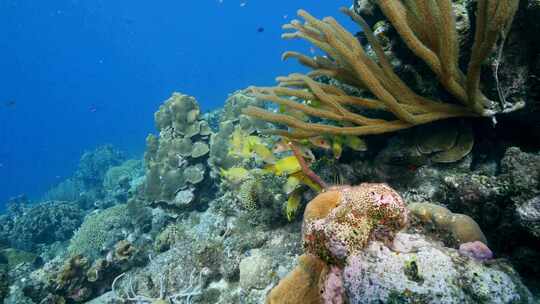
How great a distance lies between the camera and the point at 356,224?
1.95 meters

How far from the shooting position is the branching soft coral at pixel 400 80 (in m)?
2.53

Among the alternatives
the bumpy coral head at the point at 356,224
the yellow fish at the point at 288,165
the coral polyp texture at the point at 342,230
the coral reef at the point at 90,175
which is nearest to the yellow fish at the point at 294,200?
the yellow fish at the point at 288,165

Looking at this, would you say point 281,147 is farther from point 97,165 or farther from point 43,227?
point 97,165

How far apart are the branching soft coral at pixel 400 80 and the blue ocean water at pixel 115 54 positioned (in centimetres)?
8740

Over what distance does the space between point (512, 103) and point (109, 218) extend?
32.2 feet

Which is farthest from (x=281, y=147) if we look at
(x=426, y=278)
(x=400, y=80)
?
(x=426, y=278)

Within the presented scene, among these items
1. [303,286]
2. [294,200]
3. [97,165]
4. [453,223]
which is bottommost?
[453,223]

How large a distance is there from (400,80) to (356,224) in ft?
6.29

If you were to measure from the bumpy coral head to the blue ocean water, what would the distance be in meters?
88.6

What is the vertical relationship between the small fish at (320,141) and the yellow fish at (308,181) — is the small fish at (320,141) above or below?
above

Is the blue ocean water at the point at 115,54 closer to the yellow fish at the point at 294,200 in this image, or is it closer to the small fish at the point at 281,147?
the small fish at the point at 281,147

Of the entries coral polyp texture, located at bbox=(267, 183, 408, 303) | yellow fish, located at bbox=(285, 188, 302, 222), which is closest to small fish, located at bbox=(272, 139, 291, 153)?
yellow fish, located at bbox=(285, 188, 302, 222)

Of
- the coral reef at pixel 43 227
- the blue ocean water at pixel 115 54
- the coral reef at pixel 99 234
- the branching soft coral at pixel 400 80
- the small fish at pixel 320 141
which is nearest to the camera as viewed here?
the branching soft coral at pixel 400 80

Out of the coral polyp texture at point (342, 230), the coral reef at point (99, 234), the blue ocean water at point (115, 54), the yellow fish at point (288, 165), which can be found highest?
the blue ocean water at point (115, 54)
